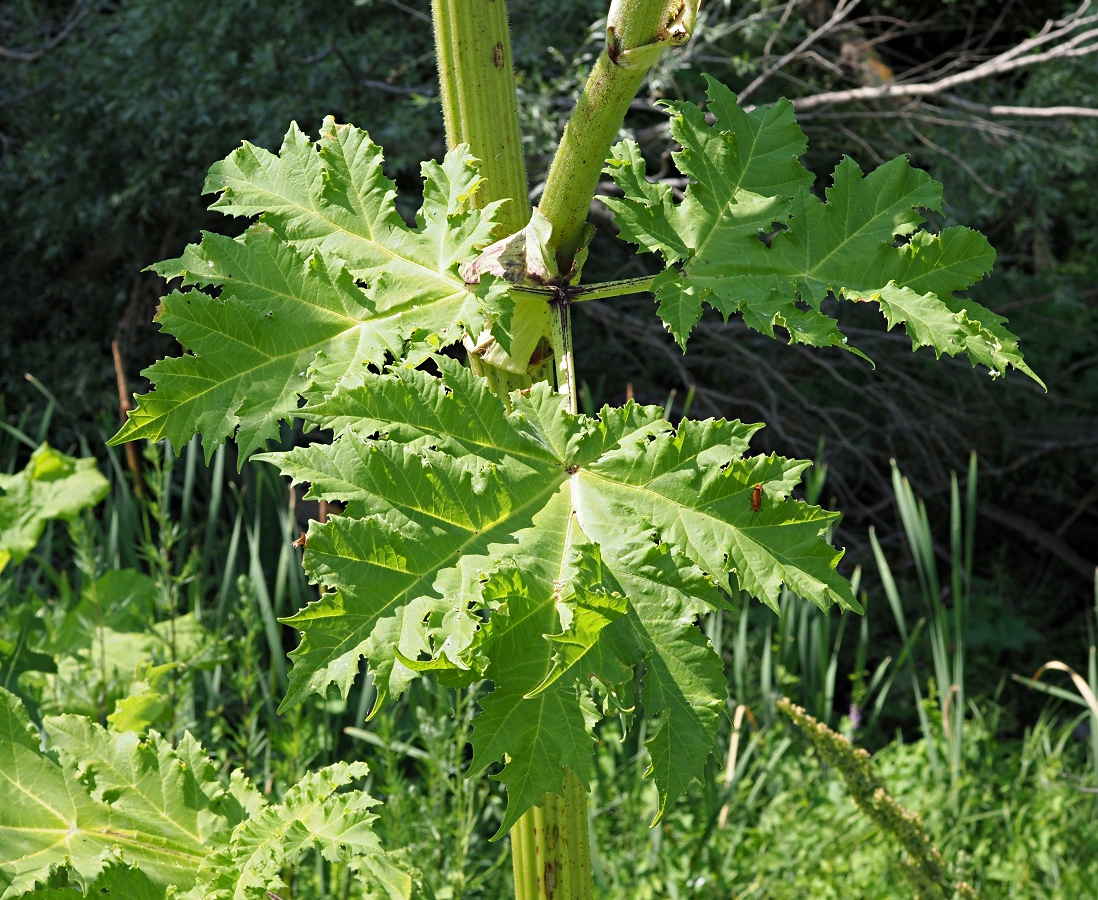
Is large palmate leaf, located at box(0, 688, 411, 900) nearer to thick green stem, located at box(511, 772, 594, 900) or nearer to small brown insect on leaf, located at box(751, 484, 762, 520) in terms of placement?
thick green stem, located at box(511, 772, 594, 900)

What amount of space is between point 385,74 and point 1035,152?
7.07 ft

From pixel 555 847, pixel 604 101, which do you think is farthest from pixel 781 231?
pixel 555 847

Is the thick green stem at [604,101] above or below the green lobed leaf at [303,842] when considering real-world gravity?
above

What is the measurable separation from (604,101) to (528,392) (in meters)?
0.18

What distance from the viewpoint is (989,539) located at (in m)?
4.61

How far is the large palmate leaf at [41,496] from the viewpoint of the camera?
80.2 inches

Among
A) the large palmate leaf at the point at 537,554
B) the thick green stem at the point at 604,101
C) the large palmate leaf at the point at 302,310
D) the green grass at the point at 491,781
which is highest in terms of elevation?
the thick green stem at the point at 604,101

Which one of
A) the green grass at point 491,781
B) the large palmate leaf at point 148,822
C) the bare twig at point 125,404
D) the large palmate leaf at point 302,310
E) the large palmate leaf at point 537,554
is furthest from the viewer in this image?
the bare twig at point 125,404

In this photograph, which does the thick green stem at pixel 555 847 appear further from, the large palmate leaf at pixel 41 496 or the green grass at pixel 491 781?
the large palmate leaf at pixel 41 496

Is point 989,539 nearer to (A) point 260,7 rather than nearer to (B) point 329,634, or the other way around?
(A) point 260,7

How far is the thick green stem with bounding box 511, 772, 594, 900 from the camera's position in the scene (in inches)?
28.0

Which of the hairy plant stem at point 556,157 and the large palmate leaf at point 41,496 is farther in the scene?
the large palmate leaf at point 41,496

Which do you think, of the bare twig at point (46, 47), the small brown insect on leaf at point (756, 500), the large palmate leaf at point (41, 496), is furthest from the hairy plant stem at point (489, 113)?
the bare twig at point (46, 47)

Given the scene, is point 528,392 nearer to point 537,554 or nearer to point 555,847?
point 537,554
